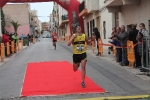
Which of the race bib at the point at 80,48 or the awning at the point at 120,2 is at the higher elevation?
the awning at the point at 120,2

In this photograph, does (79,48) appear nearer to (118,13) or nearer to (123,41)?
(123,41)

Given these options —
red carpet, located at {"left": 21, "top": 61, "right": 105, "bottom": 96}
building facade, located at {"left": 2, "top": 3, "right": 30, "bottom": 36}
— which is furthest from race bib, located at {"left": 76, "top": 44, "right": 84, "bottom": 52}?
building facade, located at {"left": 2, "top": 3, "right": 30, "bottom": 36}

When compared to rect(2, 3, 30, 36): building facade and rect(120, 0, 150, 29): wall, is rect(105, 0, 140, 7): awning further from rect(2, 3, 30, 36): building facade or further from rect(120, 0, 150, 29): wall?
rect(2, 3, 30, 36): building facade

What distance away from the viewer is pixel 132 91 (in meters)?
7.86

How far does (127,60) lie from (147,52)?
101 inches

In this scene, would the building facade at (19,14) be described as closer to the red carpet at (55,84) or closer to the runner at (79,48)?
the red carpet at (55,84)

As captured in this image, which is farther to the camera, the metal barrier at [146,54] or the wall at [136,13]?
the wall at [136,13]

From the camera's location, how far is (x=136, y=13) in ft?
54.4

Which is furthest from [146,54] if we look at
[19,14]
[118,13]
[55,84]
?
[19,14]

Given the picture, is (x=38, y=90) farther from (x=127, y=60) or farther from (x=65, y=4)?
(x=65, y=4)

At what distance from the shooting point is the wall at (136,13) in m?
15.0

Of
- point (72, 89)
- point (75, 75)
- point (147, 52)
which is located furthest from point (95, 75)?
point (72, 89)

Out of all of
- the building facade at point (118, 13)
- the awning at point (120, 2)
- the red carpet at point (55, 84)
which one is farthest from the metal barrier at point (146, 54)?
the awning at point (120, 2)

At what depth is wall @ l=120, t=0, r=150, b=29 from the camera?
1497 cm
